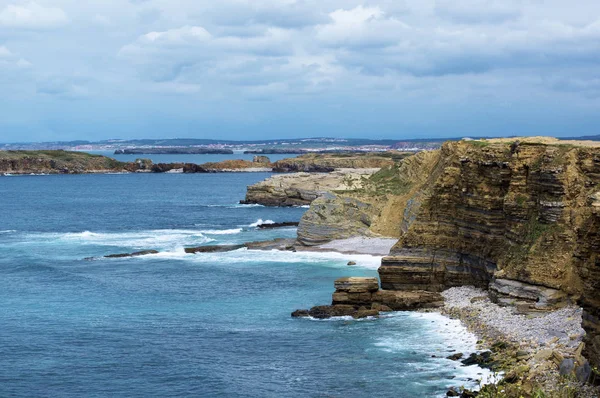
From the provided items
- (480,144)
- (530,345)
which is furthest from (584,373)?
(480,144)

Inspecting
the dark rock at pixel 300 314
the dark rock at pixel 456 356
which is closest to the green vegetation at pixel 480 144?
the dark rock at pixel 300 314

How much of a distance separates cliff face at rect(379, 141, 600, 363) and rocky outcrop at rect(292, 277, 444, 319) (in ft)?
8.00

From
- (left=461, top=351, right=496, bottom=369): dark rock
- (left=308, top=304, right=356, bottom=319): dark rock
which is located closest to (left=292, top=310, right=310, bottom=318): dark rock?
(left=308, top=304, right=356, bottom=319): dark rock

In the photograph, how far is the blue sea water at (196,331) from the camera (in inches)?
1353

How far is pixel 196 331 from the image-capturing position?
143ft

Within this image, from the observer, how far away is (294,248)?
236 ft

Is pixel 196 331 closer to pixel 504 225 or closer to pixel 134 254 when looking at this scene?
pixel 504 225

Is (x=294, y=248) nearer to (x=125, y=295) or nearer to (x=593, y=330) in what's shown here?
(x=125, y=295)

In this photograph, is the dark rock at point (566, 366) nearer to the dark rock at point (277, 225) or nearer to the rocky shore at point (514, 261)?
the rocky shore at point (514, 261)

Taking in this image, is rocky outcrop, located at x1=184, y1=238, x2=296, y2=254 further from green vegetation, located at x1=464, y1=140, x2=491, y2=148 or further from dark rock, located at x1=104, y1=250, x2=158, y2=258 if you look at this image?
green vegetation, located at x1=464, y1=140, x2=491, y2=148

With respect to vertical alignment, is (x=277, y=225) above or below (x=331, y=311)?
above

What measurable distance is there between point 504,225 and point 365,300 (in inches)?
346

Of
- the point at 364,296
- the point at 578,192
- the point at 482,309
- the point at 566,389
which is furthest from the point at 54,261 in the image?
the point at 566,389

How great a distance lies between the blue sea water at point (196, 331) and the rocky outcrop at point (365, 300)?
1197mm
